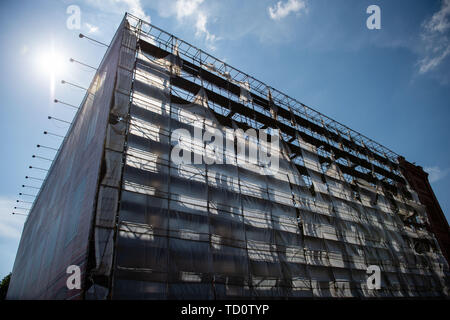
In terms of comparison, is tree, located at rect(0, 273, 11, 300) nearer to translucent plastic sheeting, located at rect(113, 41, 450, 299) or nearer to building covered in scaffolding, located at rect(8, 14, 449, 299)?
building covered in scaffolding, located at rect(8, 14, 449, 299)

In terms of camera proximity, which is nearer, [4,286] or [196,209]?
[196,209]

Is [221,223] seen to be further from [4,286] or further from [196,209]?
[4,286]

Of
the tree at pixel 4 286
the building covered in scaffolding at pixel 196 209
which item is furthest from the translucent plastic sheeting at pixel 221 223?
the tree at pixel 4 286

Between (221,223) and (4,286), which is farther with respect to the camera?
(4,286)

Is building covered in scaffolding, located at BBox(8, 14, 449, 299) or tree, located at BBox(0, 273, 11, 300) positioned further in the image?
tree, located at BBox(0, 273, 11, 300)

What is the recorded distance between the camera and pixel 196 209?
37.1 ft

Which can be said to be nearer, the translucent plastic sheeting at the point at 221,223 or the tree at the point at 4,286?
the translucent plastic sheeting at the point at 221,223

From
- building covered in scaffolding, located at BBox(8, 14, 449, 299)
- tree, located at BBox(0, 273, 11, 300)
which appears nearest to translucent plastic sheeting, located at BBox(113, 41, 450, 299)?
building covered in scaffolding, located at BBox(8, 14, 449, 299)

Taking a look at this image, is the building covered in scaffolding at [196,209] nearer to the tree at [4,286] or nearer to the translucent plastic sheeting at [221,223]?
the translucent plastic sheeting at [221,223]

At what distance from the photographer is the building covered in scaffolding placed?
30.6ft

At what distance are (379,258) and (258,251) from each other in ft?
34.6

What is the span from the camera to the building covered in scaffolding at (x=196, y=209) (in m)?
9.32

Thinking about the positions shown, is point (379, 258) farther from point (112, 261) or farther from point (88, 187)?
point (88, 187)

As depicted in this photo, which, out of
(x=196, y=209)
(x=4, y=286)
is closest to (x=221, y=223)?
(x=196, y=209)
